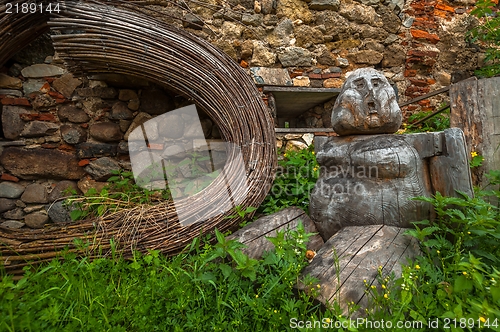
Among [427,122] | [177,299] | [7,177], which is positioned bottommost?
[177,299]

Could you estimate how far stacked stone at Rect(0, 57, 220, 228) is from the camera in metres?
2.52

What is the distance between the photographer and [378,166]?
1.52m

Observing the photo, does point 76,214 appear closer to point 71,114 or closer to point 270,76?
point 71,114

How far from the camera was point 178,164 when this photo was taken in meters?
2.73

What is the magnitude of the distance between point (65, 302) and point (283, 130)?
2236 mm

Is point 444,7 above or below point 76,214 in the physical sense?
above

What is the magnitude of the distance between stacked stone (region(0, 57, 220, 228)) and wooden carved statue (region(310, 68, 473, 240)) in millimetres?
1692

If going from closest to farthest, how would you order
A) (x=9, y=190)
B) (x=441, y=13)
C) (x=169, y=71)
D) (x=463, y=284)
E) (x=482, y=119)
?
(x=463, y=284)
(x=169, y=71)
(x=482, y=119)
(x=9, y=190)
(x=441, y=13)

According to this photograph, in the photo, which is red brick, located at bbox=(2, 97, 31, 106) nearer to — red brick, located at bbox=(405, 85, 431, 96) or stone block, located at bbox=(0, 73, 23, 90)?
stone block, located at bbox=(0, 73, 23, 90)

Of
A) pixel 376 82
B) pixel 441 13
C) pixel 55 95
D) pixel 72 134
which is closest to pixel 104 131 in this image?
pixel 72 134

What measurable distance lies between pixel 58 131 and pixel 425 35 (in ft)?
13.4

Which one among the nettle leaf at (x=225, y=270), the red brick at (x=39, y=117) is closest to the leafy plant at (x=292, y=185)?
the nettle leaf at (x=225, y=270)

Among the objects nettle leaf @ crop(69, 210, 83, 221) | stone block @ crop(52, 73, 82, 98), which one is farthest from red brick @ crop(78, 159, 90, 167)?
stone block @ crop(52, 73, 82, 98)

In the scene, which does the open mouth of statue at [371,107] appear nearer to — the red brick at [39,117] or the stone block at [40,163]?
the stone block at [40,163]
